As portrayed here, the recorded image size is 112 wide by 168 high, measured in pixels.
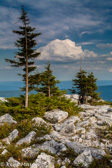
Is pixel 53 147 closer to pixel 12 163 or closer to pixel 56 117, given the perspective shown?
pixel 12 163

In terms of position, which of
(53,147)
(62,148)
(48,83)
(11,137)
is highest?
(48,83)

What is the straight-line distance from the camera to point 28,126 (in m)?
7.82

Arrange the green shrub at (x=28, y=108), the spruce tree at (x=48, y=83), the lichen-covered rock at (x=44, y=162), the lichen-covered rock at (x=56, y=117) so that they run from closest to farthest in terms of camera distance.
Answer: the lichen-covered rock at (x=44, y=162) < the lichen-covered rock at (x=56, y=117) < the green shrub at (x=28, y=108) < the spruce tree at (x=48, y=83)

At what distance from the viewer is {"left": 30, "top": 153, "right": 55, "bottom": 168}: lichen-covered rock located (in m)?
4.22

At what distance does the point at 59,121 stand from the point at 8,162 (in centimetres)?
594

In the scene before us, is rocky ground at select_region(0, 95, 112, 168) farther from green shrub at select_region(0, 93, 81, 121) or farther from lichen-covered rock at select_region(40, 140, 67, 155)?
green shrub at select_region(0, 93, 81, 121)

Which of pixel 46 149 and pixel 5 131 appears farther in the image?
pixel 5 131

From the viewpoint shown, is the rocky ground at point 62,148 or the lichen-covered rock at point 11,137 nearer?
the rocky ground at point 62,148

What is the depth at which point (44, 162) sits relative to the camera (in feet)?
14.3

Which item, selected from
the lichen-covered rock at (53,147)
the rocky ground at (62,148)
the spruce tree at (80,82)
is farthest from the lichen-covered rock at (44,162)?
the spruce tree at (80,82)

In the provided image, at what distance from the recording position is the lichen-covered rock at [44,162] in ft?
13.9

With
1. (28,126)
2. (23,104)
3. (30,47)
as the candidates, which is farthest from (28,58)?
(28,126)

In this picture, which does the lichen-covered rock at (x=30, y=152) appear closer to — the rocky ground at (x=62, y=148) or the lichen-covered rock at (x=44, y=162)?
the rocky ground at (x=62, y=148)

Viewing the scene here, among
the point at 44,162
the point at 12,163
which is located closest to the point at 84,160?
the point at 44,162
